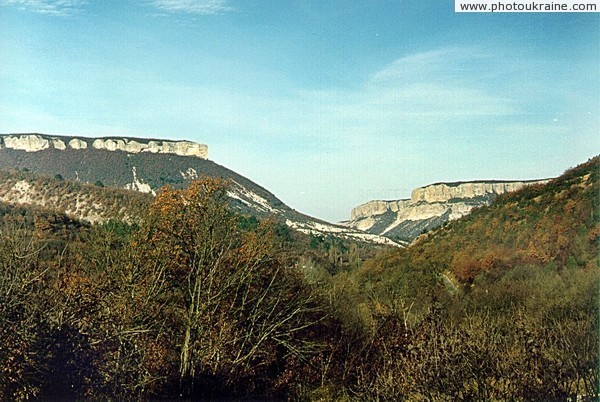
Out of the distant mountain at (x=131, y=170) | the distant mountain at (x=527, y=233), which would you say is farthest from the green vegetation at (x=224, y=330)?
the distant mountain at (x=131, y=170)

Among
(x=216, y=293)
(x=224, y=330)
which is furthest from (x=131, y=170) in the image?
(x=224, y=330)

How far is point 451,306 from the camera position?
31797 mm

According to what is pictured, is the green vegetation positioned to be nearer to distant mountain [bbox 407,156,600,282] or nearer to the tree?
the tree

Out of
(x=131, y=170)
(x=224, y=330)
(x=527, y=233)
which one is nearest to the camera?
(x=224, y=330)

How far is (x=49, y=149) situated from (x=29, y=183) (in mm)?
96169

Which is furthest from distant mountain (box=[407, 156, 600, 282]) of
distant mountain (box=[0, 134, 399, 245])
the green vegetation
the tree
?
distant mountain (box=[0, 134, 399, 245])

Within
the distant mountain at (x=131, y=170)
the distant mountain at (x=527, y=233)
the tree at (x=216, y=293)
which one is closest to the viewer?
the tree at (x=216, y=293)

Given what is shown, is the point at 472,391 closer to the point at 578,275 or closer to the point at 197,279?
the point at 197,279

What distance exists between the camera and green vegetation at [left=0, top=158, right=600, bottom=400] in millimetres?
10961

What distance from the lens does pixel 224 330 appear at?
17.7 m

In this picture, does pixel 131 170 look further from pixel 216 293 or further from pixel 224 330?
pixel 224 330

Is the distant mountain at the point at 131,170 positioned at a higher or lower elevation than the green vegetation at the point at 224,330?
higher

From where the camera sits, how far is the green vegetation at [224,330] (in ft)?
36.0

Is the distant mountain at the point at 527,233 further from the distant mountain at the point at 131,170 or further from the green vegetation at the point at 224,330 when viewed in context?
the distant mountain at the point at 131,170
